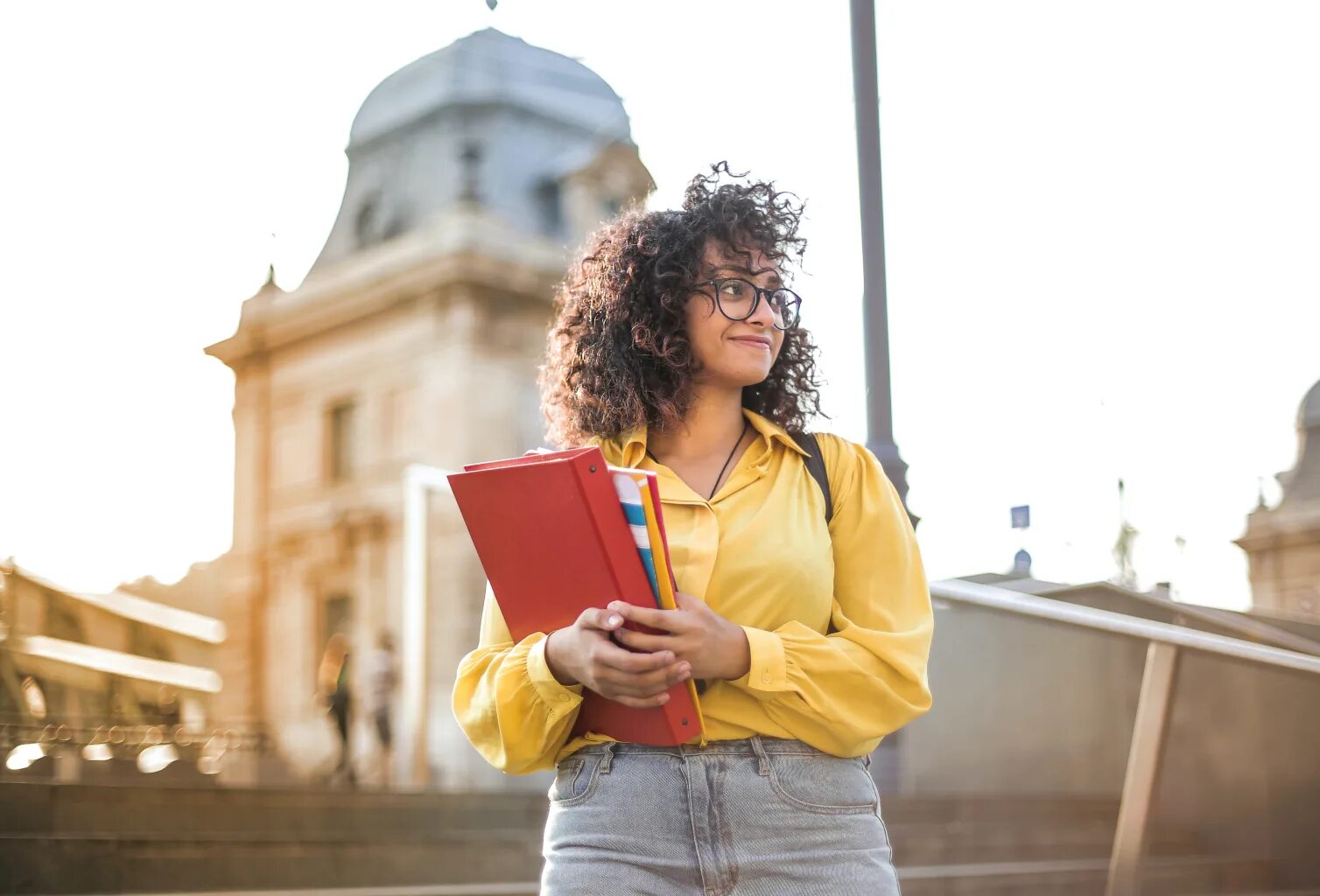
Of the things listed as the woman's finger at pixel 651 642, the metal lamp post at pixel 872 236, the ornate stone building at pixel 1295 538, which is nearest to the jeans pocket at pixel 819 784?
the woman's finger at pixel 651 642

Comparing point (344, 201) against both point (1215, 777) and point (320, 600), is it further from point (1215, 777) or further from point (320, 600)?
point (1215, 777)

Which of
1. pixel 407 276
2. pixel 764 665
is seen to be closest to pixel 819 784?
pixel 764 665

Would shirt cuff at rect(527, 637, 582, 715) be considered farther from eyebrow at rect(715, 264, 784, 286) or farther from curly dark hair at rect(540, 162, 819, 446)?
eyebrow at rect(715, 264, 784, 286)

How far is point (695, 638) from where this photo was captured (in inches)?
73.3

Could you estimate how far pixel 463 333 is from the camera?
19984 millimetres

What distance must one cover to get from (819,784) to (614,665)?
347 mm

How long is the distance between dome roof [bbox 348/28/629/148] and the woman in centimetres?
1887

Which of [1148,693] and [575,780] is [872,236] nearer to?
[1148,693]

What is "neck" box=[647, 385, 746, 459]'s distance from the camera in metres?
2.23

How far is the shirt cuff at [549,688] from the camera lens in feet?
6.39

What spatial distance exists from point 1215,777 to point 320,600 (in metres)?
18.2

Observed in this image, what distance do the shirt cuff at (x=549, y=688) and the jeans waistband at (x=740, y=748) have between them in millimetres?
95

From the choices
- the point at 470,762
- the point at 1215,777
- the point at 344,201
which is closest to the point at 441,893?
the point at 1215,777

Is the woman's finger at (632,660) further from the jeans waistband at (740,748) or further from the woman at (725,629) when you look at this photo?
the jeans waistband at (740,748)
